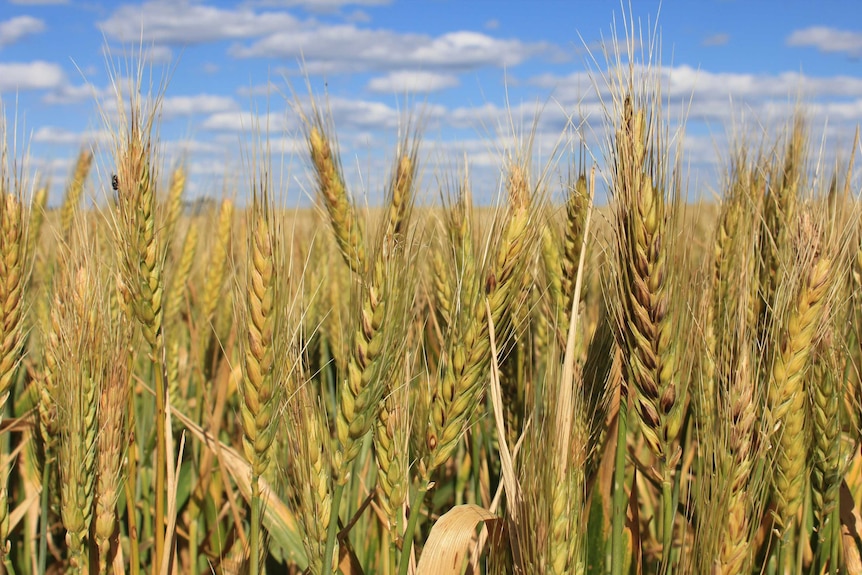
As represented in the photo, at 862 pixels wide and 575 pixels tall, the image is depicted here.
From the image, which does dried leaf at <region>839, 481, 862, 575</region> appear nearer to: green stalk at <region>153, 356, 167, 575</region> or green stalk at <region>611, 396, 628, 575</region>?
green stalk at <region>611, 396, 628, 575</region>

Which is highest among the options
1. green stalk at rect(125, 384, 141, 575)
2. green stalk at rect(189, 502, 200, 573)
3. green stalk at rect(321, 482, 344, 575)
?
green stalk at rect(321, 482, 344, 575)

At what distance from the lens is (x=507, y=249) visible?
4.82ft

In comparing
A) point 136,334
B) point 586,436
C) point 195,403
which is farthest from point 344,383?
point 195,403

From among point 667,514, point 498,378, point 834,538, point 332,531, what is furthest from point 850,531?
point 332,531

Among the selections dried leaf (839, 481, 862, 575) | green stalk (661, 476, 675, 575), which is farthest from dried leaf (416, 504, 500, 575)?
dried leaf (839, 481, 862, 575)

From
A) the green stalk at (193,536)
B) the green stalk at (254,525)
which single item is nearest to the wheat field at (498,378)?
the green stalk at (254,525)

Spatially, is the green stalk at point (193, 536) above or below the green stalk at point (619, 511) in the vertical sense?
below

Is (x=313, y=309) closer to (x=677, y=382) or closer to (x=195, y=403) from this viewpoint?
(x=195, y=403)

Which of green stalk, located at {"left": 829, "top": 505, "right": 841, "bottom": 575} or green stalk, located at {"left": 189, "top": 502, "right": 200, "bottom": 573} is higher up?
green stalk, located at {"left": 829, "top": 505, "right": 841, "bottom": 575}

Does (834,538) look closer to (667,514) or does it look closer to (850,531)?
(850,531)

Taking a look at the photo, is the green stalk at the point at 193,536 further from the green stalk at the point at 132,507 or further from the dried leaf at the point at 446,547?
the dried leaf at the point at 446,547

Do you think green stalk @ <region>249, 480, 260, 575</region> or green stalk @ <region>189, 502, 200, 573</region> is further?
green stalk @ <region>189, 502, 200, 573</region>

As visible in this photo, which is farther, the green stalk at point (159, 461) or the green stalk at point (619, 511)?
the green stalk at point (159, 461)

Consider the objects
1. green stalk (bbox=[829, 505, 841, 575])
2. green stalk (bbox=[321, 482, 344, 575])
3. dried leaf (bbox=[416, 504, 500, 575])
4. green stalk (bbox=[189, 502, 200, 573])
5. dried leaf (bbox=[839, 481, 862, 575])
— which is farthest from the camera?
green stalk (bbox=[189, 502, 200, 573])
